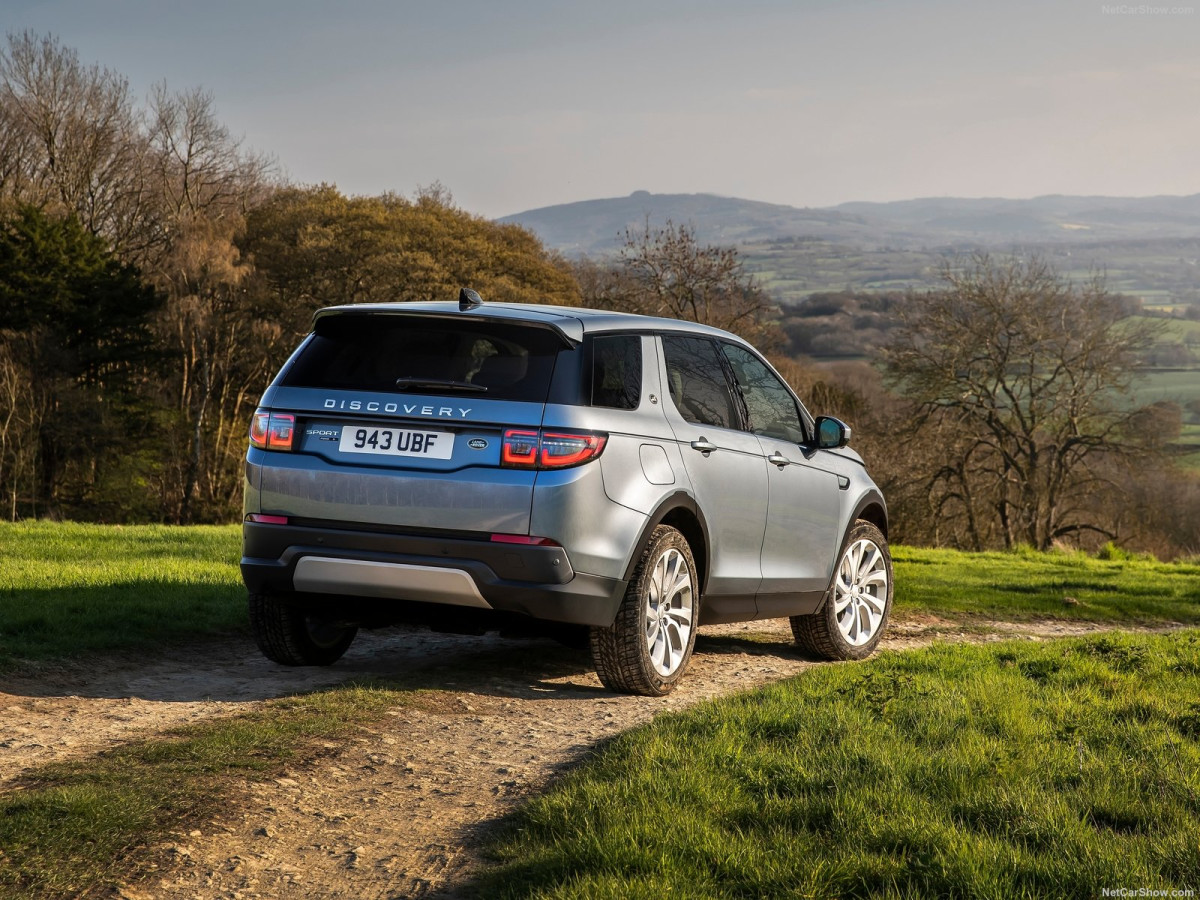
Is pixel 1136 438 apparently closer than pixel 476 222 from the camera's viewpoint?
Yes

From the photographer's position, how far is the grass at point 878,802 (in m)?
3.44

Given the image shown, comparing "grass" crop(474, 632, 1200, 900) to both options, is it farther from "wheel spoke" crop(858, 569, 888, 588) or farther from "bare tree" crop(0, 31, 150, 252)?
"bare tree" crop(0, 31, 150, 252)

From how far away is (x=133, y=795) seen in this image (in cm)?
424

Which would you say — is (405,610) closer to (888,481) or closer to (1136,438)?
(888,481)

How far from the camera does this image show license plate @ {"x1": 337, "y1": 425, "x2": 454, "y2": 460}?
5758 mm

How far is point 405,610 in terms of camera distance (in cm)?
608

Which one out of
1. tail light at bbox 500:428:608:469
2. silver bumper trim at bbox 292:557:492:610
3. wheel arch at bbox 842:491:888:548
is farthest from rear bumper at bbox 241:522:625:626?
wheel arch at bbox 842:491:888:548

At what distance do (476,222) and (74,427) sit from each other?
55.3 ft

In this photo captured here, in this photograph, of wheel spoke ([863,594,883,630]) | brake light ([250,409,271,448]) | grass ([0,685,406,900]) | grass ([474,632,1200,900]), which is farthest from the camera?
wheel spoke ([863,594,883,630])

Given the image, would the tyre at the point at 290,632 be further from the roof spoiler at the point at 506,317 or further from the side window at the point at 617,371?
the side window at the point at 617,371

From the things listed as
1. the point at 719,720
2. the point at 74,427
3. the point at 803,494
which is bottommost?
the point at 74,427

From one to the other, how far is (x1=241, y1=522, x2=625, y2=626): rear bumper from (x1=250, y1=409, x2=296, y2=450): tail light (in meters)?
0.41

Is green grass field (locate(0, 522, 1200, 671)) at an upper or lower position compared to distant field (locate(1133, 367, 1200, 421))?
lower

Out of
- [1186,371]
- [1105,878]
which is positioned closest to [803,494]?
[1105,878]
